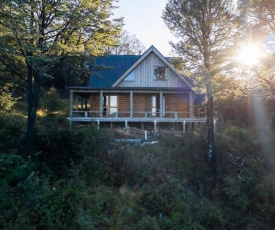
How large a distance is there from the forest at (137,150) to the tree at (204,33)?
0.05 meters

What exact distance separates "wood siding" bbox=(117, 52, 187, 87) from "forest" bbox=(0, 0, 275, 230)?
748 centimetres

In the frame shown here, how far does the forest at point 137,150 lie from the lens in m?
9.88

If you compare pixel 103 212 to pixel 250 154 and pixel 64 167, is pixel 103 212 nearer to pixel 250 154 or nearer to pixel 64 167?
pixel 64 167

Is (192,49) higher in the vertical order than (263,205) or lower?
higher

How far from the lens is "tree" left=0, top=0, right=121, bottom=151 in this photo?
10492 mm

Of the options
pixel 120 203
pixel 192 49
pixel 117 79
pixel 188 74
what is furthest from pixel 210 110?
pixel 117 79

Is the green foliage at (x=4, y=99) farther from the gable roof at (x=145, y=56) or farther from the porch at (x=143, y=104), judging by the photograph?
the gable roof at (x=145, y=56)

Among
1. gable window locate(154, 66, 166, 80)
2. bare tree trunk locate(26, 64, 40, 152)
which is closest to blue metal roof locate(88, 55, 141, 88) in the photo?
gable window locate(154, 66, 166, 80)

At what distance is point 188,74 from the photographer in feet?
46.3

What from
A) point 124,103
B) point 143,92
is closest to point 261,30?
point 143,92

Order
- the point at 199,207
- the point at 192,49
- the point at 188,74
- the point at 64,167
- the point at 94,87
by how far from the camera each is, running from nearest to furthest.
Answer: the point at 199,207 → the point at 64,167 → the point at 192,49 → the point at 188,74 → the point at 94,87

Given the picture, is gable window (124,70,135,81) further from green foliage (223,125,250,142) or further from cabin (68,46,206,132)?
green foliage (223,125,250,142)

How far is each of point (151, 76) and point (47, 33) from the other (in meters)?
10.6

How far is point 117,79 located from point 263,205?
14211 millimetres
